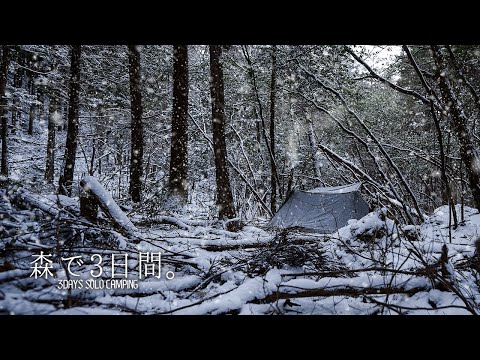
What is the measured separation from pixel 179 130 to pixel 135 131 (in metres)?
1.54

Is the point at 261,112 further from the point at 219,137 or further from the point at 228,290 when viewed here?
the point at 228,290

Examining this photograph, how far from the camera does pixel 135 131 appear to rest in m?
6.87

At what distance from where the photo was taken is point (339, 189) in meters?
7.11

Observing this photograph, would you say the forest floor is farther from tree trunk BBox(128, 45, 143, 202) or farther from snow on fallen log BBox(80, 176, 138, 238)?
tree trunk BBox(128, 45, 143, 202)

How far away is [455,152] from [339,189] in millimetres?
4092

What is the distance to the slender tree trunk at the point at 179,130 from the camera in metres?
5.82

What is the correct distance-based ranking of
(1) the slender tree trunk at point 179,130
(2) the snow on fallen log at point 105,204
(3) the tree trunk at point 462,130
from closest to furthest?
(2) the snow on fallen log at point 105,204
(3) the tree trunk at point 462,130
(1) the slender tree trunk at point 179,130

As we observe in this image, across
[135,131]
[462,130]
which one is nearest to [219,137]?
[135,131]

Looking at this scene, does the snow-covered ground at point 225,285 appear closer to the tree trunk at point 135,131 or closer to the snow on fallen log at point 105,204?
the snow on fallen log at point 105,204

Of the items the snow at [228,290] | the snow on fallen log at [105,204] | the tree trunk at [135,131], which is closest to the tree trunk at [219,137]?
the tree trunk at [135,131]

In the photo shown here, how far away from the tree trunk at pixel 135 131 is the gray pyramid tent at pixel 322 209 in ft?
10.8

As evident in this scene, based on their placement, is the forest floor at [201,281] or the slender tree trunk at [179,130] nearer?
the forest floor at [201,281]
